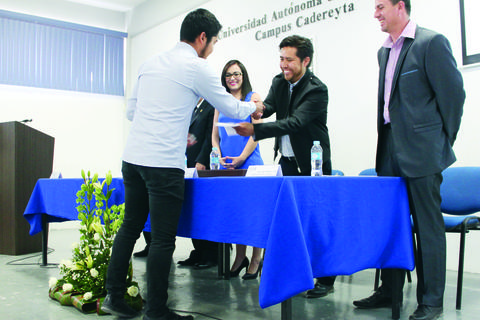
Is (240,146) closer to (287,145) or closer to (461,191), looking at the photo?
(287,145)

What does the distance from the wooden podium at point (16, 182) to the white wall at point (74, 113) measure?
2.57 m

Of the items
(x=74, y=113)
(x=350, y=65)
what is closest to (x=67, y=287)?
(x=350, y=65)

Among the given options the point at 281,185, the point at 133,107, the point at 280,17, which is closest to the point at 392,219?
the point at 281,185

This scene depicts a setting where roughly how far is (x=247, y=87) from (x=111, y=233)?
Result: 53.5 inches

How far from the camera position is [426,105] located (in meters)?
1.99

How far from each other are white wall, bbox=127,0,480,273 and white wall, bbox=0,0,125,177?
112 inches

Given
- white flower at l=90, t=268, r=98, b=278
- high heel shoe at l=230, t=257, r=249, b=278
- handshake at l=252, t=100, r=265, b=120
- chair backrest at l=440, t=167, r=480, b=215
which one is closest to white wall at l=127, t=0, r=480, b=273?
chair backrest at l=440, t=167, r=480, b=215

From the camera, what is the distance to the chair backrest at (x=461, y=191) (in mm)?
2566

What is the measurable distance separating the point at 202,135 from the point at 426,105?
1807 mm

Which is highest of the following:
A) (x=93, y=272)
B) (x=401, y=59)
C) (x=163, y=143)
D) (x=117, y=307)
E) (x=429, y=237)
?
(x=401, y=59)

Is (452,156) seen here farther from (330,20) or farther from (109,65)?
(109,65)

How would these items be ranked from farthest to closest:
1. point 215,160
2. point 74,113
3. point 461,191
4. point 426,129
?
point 74,113, point 215,160, point 461,191, point 426,129

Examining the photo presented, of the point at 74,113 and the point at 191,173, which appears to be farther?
the point at 74,113

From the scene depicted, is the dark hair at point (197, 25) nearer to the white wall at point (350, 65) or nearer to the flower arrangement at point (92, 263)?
the flower arrangement at point (92, 263)
